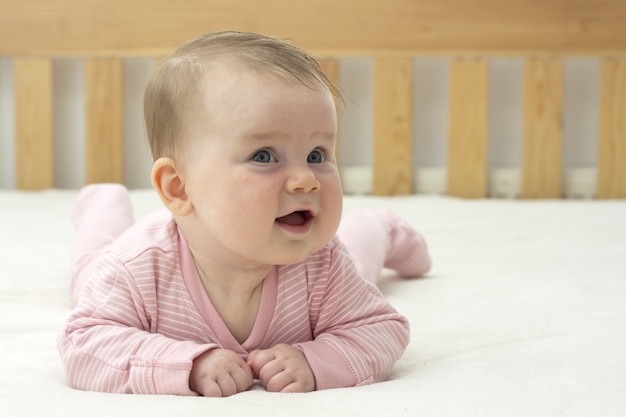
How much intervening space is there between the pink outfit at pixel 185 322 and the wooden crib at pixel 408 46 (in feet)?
4.36

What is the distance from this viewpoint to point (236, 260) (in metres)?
0.78

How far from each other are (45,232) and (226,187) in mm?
971

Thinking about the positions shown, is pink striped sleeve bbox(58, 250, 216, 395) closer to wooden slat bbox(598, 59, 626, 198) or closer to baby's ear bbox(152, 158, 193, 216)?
baby's ear bbox(152, 158, 193, 216)

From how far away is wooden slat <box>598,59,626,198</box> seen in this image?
2.09 meters

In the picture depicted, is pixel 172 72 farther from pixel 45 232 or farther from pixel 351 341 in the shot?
pixel 45 232

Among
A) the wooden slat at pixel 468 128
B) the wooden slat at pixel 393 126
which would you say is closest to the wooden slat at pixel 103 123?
the wooden slat at pixel 393 126

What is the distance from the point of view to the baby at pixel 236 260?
0.71m

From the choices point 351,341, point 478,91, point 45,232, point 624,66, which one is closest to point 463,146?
point 478,91

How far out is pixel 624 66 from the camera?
2.09m

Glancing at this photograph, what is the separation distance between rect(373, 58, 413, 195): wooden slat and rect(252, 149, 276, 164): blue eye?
4.73ft

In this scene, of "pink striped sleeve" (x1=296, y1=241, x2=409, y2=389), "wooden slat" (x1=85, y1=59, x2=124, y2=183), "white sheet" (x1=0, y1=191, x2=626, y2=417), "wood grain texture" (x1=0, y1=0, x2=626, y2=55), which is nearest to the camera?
"white sheet" (x1=0, y1=191, x2=626, y2=417)

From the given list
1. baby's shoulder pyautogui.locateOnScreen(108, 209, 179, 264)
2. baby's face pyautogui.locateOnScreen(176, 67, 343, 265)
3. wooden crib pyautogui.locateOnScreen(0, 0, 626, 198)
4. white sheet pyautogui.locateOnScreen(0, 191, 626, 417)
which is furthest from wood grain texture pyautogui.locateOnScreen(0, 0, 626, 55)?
baby's face pyautogui.locateOnScreen(176, 67, 343, 265)

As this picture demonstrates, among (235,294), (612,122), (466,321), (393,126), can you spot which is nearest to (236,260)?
(235,294)

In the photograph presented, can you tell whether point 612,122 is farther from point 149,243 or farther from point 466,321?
point 149,243
